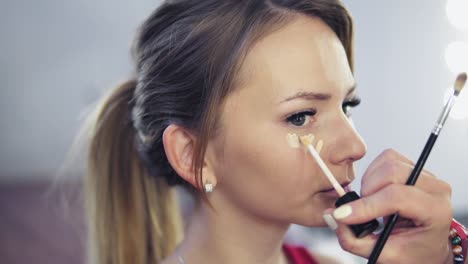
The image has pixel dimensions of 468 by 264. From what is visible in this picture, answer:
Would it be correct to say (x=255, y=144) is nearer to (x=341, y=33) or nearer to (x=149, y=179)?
(x=341, y=33)

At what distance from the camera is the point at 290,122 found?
2.41 feet

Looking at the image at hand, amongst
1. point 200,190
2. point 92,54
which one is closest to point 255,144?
point 200,190

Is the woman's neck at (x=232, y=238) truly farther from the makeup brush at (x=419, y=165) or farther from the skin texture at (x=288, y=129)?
the makeup brush at (x=419, y=165)

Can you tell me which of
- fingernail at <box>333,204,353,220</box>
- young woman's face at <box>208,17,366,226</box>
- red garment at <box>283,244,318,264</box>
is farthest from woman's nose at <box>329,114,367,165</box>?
red garment at <box>283,244,318,264</box>

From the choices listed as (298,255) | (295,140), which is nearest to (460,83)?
(295,140)

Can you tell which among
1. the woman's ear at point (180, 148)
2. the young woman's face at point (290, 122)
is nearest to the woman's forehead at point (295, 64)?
the young woman's face at point (290, 122)

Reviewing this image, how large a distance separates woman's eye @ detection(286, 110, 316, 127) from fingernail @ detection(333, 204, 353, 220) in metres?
0.14

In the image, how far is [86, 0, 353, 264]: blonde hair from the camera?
77cm

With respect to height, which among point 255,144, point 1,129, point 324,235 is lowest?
point 1,129

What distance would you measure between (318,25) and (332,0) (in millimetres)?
64

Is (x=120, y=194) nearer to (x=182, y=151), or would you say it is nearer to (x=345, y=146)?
(x=182, y=151)

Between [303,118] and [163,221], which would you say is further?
[163,221]

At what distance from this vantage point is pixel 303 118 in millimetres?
738

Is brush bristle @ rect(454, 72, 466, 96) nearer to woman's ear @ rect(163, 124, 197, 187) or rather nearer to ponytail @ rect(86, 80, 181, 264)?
woman's ear @ rect(163, 124, 197, 187)
